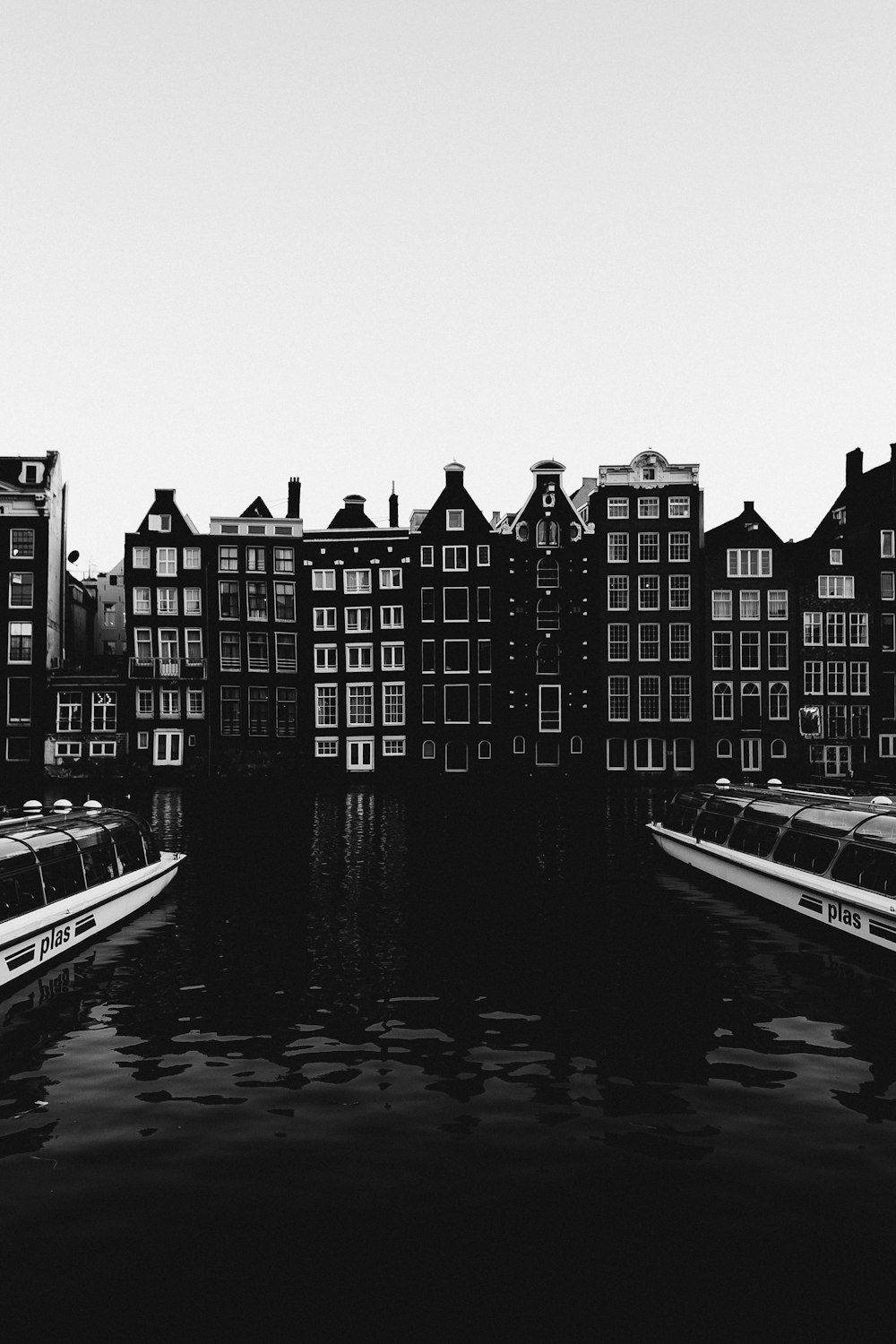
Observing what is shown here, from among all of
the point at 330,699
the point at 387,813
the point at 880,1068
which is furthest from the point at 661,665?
the point at 880,1068

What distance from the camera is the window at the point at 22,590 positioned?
239 feet

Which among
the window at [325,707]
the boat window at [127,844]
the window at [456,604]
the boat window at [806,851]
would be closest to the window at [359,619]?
the window at [325,707]

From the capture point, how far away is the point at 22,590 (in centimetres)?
7294

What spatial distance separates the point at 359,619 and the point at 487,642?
10434 millimetres

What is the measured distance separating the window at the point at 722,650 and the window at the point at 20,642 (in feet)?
174

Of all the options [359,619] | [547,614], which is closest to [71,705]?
[359,619]

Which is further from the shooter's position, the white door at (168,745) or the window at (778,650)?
the white door at (168,745)

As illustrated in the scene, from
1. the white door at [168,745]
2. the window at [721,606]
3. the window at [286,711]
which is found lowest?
the white door at [168,745]

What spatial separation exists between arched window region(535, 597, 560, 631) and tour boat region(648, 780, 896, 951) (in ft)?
137

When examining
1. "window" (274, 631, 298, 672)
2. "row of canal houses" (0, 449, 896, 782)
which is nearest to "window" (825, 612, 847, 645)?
"row of canal houses" (0, 449, 896, 782)

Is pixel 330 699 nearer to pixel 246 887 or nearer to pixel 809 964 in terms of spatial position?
Result: pixel 246 887

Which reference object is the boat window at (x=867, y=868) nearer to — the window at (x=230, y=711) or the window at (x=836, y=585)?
the window at (x=836, y=585)

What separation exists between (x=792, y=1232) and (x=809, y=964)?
10.1 metres

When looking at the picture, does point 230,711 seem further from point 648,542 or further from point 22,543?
point 648,542
